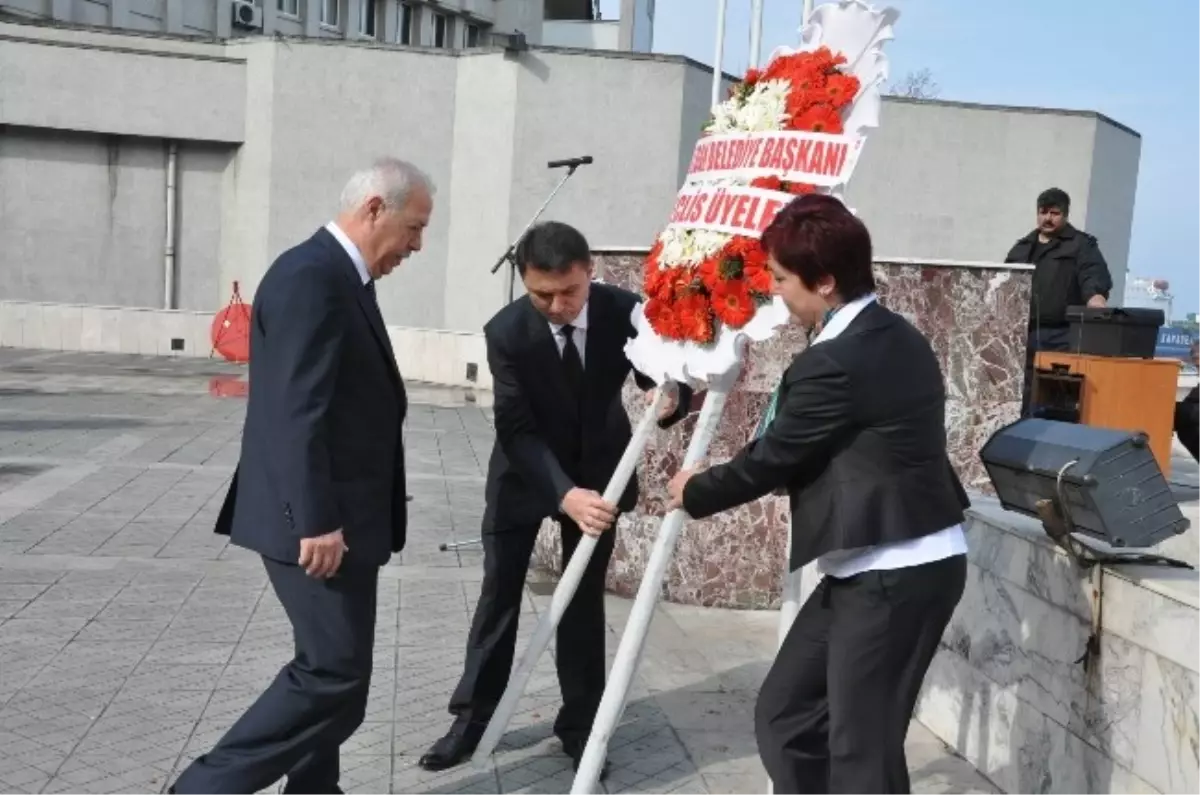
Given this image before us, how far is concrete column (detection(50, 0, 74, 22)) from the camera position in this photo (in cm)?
2662

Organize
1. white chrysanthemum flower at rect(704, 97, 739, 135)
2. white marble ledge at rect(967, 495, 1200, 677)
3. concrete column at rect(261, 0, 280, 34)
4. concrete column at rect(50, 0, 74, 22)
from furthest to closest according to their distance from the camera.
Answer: concrete column at rect(261, 0, 280, 34) → concrete column at rect(50, 0, 74, 22) → white chrysanthemum flower at rect(704, 97, 739, 135) → white marble ledge at rect(967, 495, 1200, 677)

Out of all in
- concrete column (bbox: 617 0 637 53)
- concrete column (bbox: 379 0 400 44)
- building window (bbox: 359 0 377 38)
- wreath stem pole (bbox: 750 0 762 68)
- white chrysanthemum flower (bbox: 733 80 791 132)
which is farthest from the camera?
building window (bbox: 359 0 377 38)

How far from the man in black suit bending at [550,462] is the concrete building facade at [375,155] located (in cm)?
1401

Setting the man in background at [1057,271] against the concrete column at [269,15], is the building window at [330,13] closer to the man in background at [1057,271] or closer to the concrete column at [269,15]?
the concrete column at [269,15]

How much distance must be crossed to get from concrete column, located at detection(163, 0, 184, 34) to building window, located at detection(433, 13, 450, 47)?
9.14 meters

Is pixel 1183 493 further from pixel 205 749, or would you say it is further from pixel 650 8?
pixel 650 8

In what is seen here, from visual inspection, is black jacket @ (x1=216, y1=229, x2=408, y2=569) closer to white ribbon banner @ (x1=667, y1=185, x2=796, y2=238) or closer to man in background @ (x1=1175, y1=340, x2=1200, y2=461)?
white ribbon banner @ (x1=667, y1=185, x2=796, y2=238)

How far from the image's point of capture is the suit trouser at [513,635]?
4312 mm

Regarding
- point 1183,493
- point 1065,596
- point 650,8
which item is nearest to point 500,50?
point 650,8

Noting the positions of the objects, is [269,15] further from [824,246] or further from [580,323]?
[824,246]

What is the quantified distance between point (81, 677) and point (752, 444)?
3.17m

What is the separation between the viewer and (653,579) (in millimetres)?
3713

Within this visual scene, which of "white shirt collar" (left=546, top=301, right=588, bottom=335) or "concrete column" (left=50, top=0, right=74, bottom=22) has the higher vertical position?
"concrete column" (left=50, top=0, right=74, bottom=22)

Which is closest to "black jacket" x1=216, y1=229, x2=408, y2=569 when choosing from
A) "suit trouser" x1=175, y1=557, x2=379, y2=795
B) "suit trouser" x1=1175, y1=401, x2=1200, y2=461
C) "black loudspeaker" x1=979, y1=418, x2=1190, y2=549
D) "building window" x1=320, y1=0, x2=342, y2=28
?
"suit trouser" x1=175, y1=557, x2=379, y2=795
